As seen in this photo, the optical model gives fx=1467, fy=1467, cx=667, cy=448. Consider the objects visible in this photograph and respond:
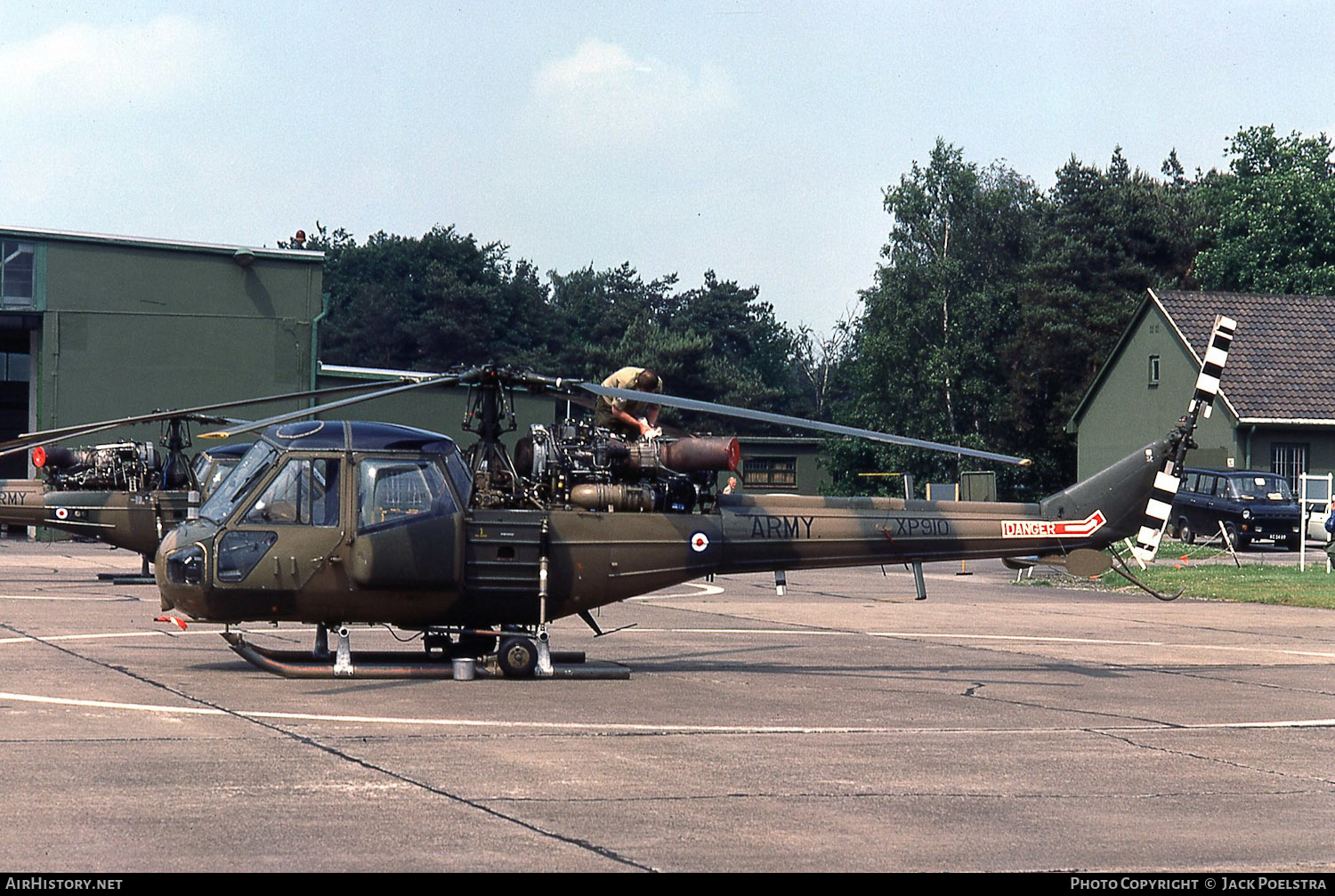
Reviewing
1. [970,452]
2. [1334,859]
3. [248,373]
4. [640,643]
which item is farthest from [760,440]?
[1334,859]

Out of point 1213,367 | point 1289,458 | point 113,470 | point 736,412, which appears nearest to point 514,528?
point 736,412

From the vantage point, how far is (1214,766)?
415 inches

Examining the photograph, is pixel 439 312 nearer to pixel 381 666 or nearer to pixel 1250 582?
pixel 1250 582

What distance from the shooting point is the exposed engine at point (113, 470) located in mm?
26906

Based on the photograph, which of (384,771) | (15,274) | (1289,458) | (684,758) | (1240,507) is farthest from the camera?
(1289,458)

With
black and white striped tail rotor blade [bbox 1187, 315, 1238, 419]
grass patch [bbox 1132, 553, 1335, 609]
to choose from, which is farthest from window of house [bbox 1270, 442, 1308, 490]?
black and white striped tail rotor blade [bbox 1187, 315, 1238, 419]

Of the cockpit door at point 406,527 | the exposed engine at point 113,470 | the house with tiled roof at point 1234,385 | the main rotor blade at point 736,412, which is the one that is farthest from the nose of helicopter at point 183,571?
the house with tiled roof at point 1234,385

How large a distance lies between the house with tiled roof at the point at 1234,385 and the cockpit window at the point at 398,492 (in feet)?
130

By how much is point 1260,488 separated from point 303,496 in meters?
36.3

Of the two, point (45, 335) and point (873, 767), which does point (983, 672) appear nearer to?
point (873, 767)

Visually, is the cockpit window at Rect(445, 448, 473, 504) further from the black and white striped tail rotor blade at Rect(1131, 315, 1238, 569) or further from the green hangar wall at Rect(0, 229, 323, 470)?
the green hangar wall at Rect(0, 229, 323, 470)

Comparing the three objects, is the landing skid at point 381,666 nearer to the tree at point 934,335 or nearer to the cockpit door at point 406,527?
the cockpit door at point 406,527

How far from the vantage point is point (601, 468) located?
592 inches
